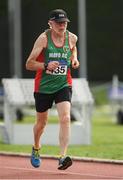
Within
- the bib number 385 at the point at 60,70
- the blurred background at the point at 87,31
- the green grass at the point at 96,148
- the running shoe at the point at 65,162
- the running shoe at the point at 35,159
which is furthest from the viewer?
the blurred background at the point at 87,31

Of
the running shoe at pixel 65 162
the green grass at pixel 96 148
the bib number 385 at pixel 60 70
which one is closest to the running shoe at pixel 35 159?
the running shoe at pixel 65 162

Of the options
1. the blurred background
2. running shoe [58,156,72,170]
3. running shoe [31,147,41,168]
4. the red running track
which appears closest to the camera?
the red running track

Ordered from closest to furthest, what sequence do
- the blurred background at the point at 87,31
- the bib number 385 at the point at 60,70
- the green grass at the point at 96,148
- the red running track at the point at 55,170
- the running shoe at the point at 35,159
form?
1. the red running track at the point at 55,170
2. the bib number 385 at the point at 60,70
3. the running shoe at the point at 35,159
4. the green grass at the point at 96,148
5. the blurred background at the point at 87,31

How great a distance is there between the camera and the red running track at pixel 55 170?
10367 mm

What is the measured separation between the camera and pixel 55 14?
1081 centimetres

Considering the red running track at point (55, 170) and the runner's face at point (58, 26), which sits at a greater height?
the runner's face at point (58, 26)

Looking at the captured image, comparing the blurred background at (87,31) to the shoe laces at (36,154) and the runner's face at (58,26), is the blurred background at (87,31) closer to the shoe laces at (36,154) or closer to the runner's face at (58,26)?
the shoe laces at (36,154)

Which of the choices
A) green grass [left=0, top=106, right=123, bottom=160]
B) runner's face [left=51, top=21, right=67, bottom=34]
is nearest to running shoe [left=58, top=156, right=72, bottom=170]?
runner's face [left=51, top=21, right=67, bottom=34]

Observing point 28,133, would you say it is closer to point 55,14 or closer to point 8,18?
point 55,14

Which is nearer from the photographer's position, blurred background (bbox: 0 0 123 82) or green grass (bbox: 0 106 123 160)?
green grass (bbox: 0 106 123 160)

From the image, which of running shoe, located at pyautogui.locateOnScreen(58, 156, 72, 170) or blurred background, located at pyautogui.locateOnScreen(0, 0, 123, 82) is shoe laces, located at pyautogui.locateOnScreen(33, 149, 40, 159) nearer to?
running shoe, located at pyautogui.locateOnScreen(58, 156, 72, 170)

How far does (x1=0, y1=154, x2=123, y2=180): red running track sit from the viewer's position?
10367 millimetres

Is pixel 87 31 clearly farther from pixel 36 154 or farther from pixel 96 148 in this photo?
pixel 36 154

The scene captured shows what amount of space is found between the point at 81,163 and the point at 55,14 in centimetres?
247
